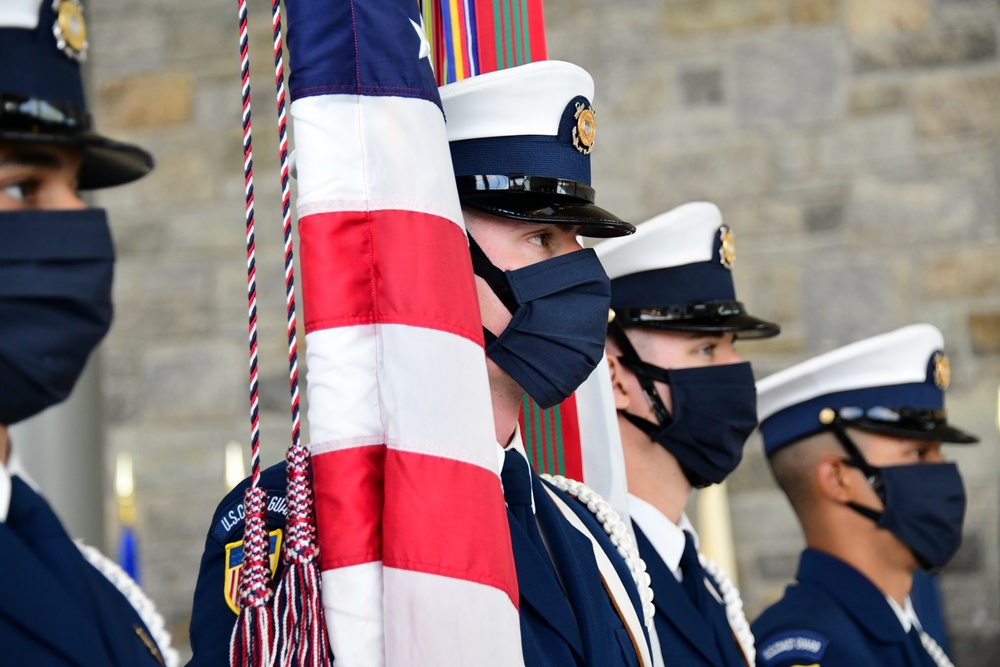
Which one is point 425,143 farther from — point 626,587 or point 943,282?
point 943,282

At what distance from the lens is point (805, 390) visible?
3.49m

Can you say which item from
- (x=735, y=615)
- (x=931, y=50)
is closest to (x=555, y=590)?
(x=735, y=615)

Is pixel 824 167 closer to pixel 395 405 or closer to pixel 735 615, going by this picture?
pixel 735 615

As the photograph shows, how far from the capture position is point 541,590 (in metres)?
1.80

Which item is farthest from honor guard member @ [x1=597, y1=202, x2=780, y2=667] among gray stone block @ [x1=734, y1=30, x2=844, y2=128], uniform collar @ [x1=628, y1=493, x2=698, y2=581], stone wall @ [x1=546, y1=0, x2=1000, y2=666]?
gray stone block @ [x1=734, y1=30, x2=844, y2=128]

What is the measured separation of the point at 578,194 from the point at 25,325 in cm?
82

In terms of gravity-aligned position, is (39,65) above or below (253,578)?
above

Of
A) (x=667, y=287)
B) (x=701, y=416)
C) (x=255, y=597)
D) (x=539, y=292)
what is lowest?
(x=701, y=416)

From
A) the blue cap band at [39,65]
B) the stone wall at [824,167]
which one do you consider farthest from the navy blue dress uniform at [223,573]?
the stone wall at [824,167]

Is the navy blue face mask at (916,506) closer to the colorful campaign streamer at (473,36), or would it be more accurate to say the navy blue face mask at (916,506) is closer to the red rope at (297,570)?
the colorful campaign streamer at (473,36)

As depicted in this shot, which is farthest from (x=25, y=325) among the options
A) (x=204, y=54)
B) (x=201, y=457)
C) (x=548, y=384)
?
(x=204, y=54)

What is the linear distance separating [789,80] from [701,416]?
2.95 m

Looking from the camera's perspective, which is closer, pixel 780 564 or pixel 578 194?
pixel 578 194

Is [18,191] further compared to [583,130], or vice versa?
[583,130]
